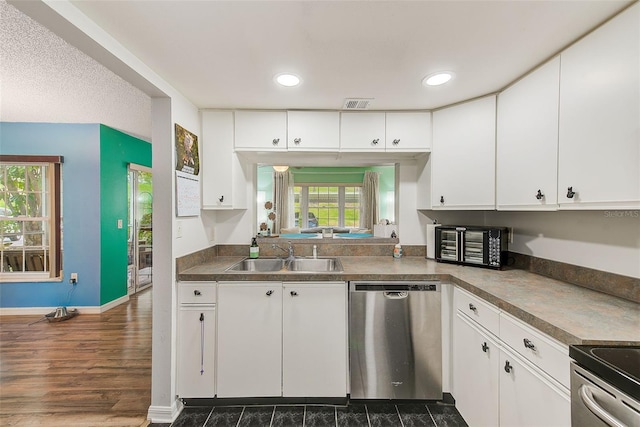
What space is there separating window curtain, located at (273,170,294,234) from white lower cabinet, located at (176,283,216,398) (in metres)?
1.18

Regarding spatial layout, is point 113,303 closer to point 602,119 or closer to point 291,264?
point 291,264

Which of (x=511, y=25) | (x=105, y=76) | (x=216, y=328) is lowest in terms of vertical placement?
(x=216, y=328)

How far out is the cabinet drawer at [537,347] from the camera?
98cm

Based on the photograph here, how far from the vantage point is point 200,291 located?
1824 mm

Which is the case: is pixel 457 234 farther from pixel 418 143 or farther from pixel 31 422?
pixel 31 422

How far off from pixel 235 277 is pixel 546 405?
177cm

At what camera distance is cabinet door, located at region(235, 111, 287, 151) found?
7.04 ft

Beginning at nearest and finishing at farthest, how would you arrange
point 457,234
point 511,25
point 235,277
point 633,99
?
1. point 633,99
2. point 511,25
3. point 235,277
4. point 457,234

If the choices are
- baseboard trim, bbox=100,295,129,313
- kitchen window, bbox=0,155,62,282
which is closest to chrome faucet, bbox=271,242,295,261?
baseboard trim, bbox=100,295,129,313

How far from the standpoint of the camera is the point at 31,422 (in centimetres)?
170

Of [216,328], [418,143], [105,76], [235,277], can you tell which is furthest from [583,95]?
[105,76]

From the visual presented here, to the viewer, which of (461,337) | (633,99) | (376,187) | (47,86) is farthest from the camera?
(376,187)

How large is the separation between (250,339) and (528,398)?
1599mm

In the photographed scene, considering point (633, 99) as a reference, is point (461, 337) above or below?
below
